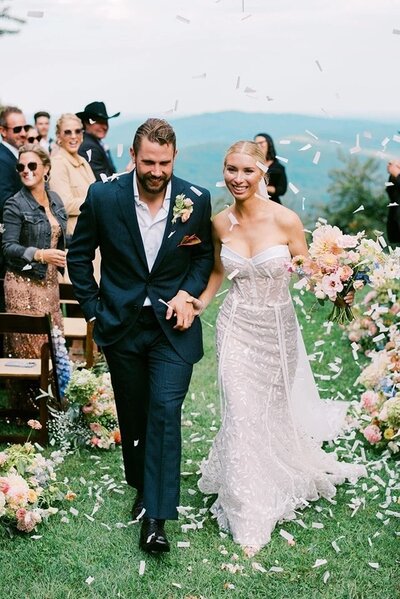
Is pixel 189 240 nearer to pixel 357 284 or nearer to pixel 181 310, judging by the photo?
pixel 181 310

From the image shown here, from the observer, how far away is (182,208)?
4.78 meters

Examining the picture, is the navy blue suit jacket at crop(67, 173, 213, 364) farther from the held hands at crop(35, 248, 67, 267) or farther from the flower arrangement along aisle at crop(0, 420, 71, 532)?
the held hands at crop(35, 248, 67, 267)

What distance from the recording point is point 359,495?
18.6 ft

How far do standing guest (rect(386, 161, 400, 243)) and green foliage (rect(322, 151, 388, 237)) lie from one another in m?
5.60

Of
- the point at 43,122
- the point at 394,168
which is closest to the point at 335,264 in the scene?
the point at 394,168

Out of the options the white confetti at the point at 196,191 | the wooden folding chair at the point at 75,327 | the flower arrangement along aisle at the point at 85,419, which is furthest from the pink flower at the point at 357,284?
the wooden folding chair at the point at 75,327

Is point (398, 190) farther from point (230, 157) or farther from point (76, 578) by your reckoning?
point (76, 578)

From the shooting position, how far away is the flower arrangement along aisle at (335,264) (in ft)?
16.4

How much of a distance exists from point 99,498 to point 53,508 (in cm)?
42

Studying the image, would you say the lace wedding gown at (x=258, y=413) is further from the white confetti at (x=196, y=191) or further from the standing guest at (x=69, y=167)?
the standing guest at (x=69, y=167)

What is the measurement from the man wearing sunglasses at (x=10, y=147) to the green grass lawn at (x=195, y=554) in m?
2.53

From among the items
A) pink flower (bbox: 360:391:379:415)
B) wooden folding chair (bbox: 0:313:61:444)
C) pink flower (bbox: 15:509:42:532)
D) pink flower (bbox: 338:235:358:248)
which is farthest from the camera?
pink flower (bbox: 360:391:379:415)

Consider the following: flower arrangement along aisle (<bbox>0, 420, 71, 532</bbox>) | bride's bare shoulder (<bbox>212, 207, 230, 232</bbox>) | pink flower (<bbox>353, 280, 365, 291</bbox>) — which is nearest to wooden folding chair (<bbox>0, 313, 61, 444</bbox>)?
flower arrangement along aisle (<bbox>0, 420, 71, 532</bbox>)

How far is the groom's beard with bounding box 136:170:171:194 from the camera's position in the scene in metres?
4.62
